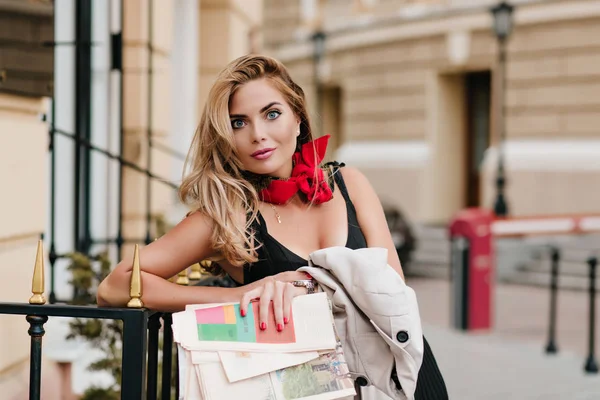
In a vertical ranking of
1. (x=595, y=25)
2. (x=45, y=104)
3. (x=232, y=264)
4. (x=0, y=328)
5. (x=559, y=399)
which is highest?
(x=595, y=25)

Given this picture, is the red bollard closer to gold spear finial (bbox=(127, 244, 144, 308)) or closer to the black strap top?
the black strap top

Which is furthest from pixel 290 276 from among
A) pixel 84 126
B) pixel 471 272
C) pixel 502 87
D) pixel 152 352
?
pixel 502 87

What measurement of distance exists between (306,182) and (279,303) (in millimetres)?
518

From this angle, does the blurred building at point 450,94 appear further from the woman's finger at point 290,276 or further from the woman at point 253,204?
the woman's finger at point 290,276

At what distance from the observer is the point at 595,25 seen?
57.4ft

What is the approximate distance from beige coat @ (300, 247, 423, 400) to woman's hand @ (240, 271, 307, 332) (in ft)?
0.33

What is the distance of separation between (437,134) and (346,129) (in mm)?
2929

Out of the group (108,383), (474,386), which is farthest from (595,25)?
(108,383)

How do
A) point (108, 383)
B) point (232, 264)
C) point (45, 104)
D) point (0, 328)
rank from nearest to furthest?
point (232, 264) → point (0, 328) → point (45, 104) → point (108, 383)

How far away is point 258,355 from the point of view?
2.20 m

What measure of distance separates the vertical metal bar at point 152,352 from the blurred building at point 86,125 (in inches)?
36.3

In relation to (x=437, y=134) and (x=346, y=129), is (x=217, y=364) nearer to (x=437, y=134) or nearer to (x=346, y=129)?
(x=437, y=134)

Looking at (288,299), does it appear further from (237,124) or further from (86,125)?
(86,125)

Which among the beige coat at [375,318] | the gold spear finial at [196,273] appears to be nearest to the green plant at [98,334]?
the gold spear finial at [196,273]
